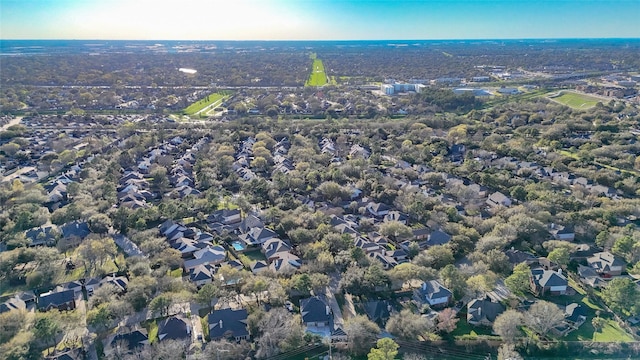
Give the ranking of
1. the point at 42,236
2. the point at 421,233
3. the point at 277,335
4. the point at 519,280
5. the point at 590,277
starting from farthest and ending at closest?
the point at 421,233 → the point at 42,236 → the point at 590,277 → the point at 519,280 → the point at 277,335

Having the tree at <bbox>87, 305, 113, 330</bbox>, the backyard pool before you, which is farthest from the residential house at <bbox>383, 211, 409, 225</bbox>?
the tree at <bbox>87, 305, 113, 330</bbox>

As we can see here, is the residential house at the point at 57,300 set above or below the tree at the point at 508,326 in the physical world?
below

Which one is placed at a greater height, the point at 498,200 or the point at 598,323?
the point at 498,200

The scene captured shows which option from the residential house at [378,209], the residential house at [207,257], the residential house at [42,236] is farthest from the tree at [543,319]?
the residential house at [42,236]

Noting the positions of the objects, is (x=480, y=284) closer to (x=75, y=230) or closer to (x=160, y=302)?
(x=160, y=302)

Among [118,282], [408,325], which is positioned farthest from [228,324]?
[408,325]

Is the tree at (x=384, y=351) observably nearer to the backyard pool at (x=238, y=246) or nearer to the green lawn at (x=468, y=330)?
the green lawn at (x=468, y=330)

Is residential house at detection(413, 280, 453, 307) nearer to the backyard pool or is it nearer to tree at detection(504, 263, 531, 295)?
tree at detection(504, 263, 531, 295)

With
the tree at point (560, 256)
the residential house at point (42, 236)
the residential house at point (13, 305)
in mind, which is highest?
the tree at point (560, 256)
